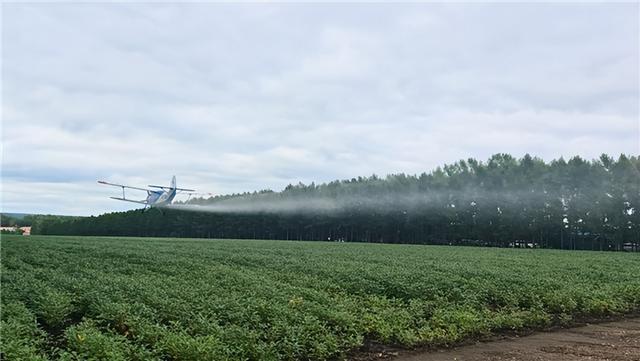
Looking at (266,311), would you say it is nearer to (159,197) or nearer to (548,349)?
(548,349)

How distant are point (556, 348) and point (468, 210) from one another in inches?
2933

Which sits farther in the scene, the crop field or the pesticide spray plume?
the pesticide spray plume

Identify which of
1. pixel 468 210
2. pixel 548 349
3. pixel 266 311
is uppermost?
pixel 468 210

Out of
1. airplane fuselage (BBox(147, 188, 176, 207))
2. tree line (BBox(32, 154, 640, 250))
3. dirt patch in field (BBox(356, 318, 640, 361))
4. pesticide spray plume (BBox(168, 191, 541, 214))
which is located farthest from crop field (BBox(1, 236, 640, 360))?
pesticide spray plume (BBox(168, 191, 541, 214))

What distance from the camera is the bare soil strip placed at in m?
9.69

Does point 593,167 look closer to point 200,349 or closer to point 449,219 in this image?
point 449,219

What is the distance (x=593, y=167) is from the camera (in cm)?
7269

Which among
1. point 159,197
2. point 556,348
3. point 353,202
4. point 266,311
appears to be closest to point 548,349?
point 556,348

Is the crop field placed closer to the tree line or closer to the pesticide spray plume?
the tree line

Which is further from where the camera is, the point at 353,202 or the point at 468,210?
the point at 353,202

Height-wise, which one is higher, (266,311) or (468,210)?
(468,210)

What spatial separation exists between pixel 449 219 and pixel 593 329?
72916 millimetres

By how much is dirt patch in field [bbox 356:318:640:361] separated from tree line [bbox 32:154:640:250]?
2505 inches

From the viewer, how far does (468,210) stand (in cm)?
8269
